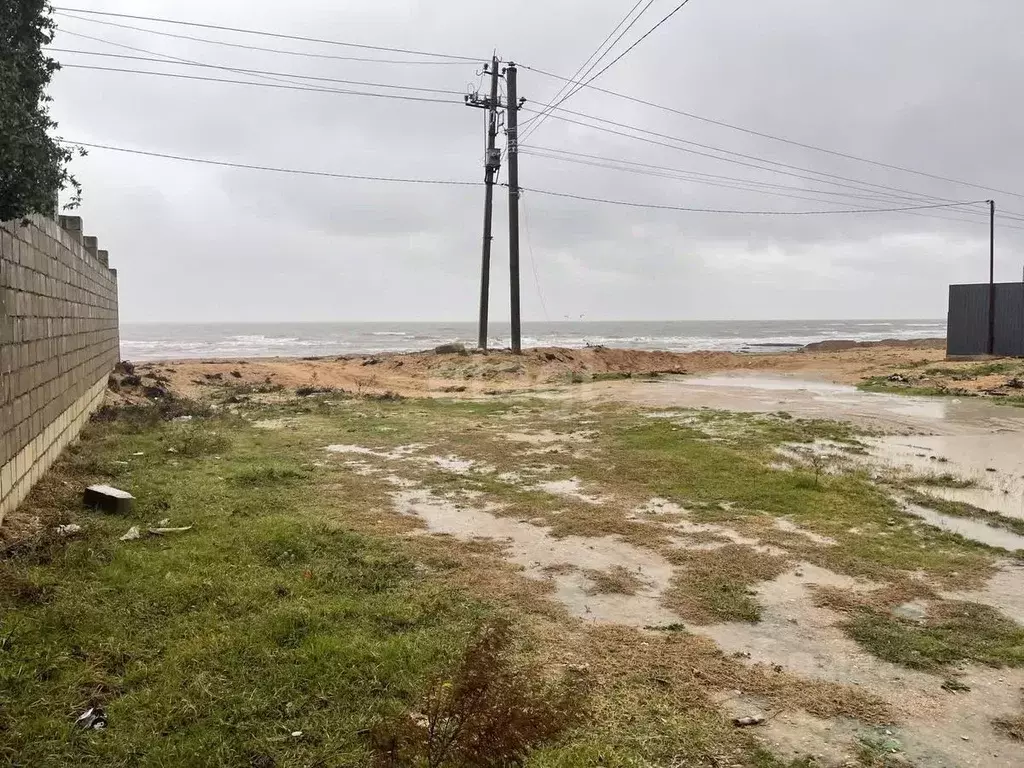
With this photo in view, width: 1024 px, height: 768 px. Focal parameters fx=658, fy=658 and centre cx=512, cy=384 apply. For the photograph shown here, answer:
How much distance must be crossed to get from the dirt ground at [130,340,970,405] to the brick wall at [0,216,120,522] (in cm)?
695

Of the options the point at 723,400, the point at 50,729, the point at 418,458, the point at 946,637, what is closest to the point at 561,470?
the point at 418,458

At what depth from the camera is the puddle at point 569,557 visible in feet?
13.4

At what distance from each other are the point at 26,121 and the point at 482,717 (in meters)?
4.35

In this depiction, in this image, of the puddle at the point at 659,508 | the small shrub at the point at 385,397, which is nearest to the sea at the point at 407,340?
the small shrub at the point at 385,397

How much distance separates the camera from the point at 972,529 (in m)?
5.82

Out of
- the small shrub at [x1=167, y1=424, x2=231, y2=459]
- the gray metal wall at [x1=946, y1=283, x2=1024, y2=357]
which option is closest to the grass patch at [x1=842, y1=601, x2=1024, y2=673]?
the small shrub at [x1=167, y1=424, x2=231, y2=459]

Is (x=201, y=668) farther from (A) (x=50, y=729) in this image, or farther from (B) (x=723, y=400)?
(B) (x=723, y=400)

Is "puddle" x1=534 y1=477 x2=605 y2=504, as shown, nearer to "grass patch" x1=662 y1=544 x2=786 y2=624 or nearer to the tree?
"grass patch" x1=662 y1=544 x2=786 y2=624

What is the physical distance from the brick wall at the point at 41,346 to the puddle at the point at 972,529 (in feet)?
25.6

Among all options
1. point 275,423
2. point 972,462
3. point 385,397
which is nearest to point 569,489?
point 972,462

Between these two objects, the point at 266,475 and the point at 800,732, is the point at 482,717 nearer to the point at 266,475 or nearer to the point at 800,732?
the point at 800,732

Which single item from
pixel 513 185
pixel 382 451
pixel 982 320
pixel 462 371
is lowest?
pixel 382 451

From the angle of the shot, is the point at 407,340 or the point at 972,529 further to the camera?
the point at 407,340

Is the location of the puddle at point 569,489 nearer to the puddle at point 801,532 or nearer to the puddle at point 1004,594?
the puddle at point 801,532
